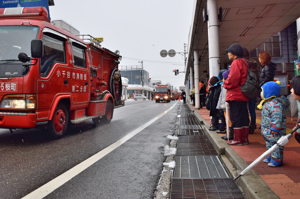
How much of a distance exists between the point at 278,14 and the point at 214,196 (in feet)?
29.0

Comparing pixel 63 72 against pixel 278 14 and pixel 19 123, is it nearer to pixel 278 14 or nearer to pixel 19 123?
pixel 19 123

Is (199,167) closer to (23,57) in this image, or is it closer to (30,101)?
(30,101)

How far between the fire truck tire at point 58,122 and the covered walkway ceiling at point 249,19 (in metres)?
5.84

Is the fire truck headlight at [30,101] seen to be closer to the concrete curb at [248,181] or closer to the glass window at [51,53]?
the glass window at [51,53]

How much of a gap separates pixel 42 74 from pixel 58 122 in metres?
1.30

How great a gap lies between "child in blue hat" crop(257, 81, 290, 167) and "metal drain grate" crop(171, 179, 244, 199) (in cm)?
79

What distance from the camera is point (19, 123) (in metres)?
4.69

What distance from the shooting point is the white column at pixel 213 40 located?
282 inches

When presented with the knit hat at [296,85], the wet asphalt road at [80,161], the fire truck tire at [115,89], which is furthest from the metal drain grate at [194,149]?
the fire truck tire at [115,89]

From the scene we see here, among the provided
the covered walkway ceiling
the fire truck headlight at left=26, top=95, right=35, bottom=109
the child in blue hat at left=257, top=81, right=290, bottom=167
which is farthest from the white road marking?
the covered walkway ceiling

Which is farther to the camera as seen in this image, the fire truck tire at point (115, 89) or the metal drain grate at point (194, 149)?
the fire truck tire at point (115, 89)

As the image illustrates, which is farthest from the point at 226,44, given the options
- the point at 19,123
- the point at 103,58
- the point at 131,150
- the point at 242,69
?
the point at 19,123

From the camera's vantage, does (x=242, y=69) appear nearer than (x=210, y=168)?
No

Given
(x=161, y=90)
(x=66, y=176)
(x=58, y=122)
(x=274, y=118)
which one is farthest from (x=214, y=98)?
(x=161, y=90)
